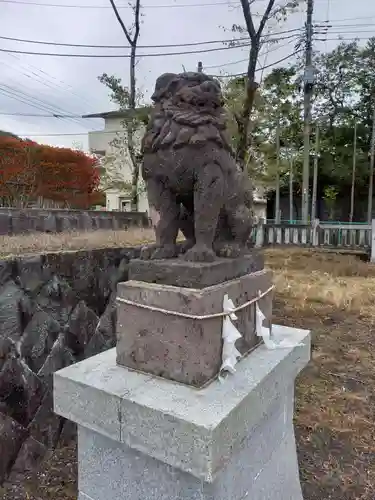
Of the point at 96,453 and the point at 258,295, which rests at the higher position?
the point at 258,295

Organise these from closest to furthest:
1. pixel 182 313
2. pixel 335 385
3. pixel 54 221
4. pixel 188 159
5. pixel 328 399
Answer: pixel 182 313
pixel 188 159
pixel 328 399
pixel 335 385
pixel 54 221

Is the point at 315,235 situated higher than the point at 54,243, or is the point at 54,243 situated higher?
the point at 54,243

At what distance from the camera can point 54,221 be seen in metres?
3.30

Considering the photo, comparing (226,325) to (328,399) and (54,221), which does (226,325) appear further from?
(54,221)

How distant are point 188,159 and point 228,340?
0.55 meters

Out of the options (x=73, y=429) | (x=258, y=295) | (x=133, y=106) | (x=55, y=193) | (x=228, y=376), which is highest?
(x=133, y=106)

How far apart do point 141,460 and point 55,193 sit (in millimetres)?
10839

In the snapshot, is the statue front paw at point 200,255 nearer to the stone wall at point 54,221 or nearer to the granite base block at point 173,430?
the granite base block at point 173,430

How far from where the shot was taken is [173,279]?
1.06m

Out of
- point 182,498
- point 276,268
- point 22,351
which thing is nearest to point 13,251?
point 22,351

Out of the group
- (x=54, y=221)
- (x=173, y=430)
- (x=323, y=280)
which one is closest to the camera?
(x=173, y=430)

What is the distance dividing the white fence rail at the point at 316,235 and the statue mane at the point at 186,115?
6159 mm

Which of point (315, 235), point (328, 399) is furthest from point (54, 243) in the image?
point (315, 235)

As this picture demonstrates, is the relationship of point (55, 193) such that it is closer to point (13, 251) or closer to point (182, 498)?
point (13, 251)
